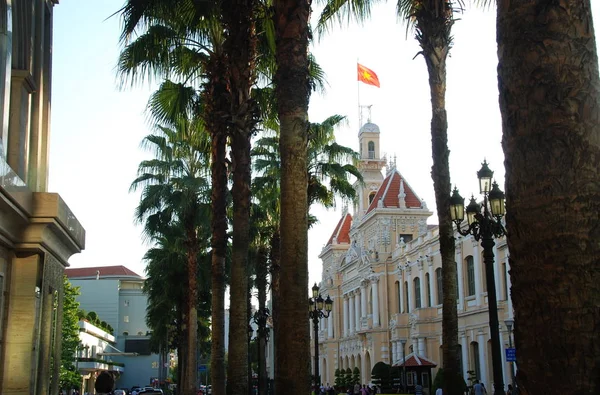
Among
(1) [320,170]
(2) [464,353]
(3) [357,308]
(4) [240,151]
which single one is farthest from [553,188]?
(3) [357,308]

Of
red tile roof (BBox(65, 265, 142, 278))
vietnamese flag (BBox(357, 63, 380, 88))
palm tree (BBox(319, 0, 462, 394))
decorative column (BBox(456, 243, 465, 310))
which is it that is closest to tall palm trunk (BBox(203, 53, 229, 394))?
palm tree (BBox(319, 0, 462, 394))

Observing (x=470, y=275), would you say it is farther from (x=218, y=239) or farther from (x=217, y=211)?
(x=217, y=211)

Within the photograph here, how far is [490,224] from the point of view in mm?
15102

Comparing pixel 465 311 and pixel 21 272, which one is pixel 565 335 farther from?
pixel 465 311

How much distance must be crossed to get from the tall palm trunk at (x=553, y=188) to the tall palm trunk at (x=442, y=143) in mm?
10123

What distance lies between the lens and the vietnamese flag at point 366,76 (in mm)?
56241

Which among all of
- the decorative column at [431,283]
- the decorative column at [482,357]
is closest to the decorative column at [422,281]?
the decorative column at [431,283]

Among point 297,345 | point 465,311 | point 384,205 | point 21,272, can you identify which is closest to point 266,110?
point 21,272

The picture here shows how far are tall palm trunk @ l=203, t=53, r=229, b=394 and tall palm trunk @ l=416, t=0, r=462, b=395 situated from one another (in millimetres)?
4465

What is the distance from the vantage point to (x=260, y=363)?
31078 mm

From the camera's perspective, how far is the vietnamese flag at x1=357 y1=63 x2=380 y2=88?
2214 inches

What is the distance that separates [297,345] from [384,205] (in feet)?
156

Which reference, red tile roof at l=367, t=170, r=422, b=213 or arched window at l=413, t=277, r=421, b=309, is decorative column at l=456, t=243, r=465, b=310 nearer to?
arched window at l=413, t=277, r=421, b=309

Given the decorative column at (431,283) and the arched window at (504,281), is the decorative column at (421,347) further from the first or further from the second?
the arched window at (504,281)
